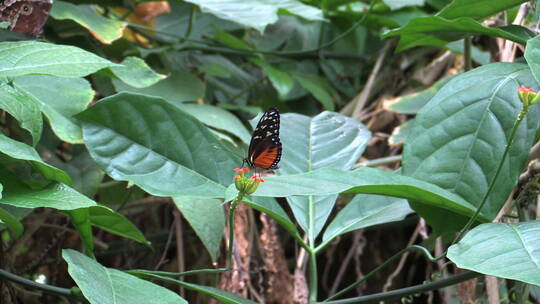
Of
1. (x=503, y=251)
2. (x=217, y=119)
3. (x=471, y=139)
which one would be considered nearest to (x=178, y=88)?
(x=217, y=119)

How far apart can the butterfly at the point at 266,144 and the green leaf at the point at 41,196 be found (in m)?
0.33

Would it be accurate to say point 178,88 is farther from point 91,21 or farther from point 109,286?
point 109,286

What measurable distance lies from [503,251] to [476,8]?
1.93 feet

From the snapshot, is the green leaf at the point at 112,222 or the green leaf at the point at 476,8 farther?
the green leaf at the point at 476,8

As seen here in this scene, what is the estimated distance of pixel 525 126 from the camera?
1.07 meters

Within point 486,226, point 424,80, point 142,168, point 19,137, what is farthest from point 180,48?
point 486,226

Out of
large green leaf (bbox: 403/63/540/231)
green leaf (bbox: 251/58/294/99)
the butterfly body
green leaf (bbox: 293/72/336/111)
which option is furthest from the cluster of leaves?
green leaf (bbox: 293/72/336/111)

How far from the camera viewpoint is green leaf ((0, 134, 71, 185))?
895 mm

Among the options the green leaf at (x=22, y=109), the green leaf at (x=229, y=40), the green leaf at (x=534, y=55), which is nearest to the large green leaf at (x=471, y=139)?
the green leaf at (x=534, y=55)

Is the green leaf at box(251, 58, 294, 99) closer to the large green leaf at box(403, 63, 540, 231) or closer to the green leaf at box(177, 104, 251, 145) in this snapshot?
the green leaf at box(177, 104, 251, 145)

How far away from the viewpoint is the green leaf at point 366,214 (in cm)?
114

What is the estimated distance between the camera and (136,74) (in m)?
1.32

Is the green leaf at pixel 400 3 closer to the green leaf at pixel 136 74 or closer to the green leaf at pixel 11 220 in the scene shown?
the green leaf at pixel 136 74

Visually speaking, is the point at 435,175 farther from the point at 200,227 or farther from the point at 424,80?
the point at 424,80
